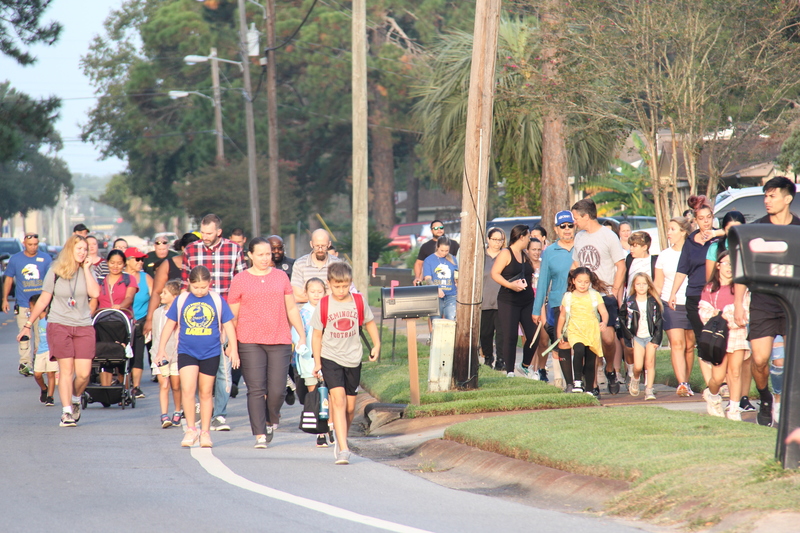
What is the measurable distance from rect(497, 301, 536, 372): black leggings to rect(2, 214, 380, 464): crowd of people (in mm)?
2755

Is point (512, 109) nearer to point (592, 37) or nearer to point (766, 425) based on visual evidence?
point (592, 37)

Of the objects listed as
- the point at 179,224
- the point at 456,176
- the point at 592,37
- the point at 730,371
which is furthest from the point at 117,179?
the point at 730,371

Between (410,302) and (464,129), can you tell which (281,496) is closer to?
(410,302)

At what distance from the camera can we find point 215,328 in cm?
930

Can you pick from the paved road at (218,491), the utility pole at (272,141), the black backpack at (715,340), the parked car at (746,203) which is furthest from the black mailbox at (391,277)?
the black backpack at (715,340)

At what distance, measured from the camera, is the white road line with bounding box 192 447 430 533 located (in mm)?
6145

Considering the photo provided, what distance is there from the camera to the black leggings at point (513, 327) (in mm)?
13039

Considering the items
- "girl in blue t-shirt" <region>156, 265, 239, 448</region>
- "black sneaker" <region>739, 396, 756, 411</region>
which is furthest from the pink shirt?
"black sneaker" <region>739, 396, 756, 411</region>

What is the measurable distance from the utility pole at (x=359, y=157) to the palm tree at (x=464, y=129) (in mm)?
3415

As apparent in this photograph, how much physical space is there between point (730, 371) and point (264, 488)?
4.50 meters

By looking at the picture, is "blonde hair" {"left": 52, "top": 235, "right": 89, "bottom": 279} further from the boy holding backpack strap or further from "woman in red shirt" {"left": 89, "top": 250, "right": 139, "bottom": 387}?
the boy holding backpack strap

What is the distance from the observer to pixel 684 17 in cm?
1545

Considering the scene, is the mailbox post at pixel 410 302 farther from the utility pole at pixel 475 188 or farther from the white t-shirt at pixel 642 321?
the white t-shirt at pixel 642 321

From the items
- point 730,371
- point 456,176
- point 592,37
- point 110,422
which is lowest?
point 110,422
